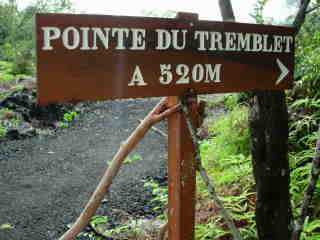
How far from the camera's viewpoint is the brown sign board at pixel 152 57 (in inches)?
55.1

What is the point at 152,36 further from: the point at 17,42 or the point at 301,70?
the point at 17,42

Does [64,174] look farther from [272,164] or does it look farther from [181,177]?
[272,164]

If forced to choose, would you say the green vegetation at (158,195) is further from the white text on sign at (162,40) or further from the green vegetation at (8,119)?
Result: the green vegetation at (8,119)

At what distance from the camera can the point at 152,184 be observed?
17.5ft

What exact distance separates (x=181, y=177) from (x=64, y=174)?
440 centimetres

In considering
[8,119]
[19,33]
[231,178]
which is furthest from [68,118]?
[231,178]

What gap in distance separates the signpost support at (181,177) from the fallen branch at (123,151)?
2.7 inches

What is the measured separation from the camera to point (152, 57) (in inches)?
60.9

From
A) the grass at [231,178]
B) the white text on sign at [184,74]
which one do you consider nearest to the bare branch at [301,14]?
the white text on sign at [184,74]

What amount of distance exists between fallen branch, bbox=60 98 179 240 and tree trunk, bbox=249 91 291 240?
348 millimetres

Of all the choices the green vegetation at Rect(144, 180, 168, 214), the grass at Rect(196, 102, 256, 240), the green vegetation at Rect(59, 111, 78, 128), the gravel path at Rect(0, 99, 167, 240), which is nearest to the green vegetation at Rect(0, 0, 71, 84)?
the green vegetation at Rect(59, 111, 78, 128)

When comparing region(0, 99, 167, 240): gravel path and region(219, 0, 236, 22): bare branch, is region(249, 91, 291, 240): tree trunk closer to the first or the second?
region(219, 0, 236, 22): bare branch

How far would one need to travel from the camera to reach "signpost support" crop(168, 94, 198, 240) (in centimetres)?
177

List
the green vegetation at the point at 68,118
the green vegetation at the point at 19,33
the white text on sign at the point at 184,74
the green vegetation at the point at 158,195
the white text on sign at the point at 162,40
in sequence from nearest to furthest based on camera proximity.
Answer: the white text on sign at the point at 162,40 → the white text on sign at the point at 184,74 → the green vegetation at the point at 158,195 → the green vegetation at the point at 68,118 → the green vegetation at the point at 19,33
